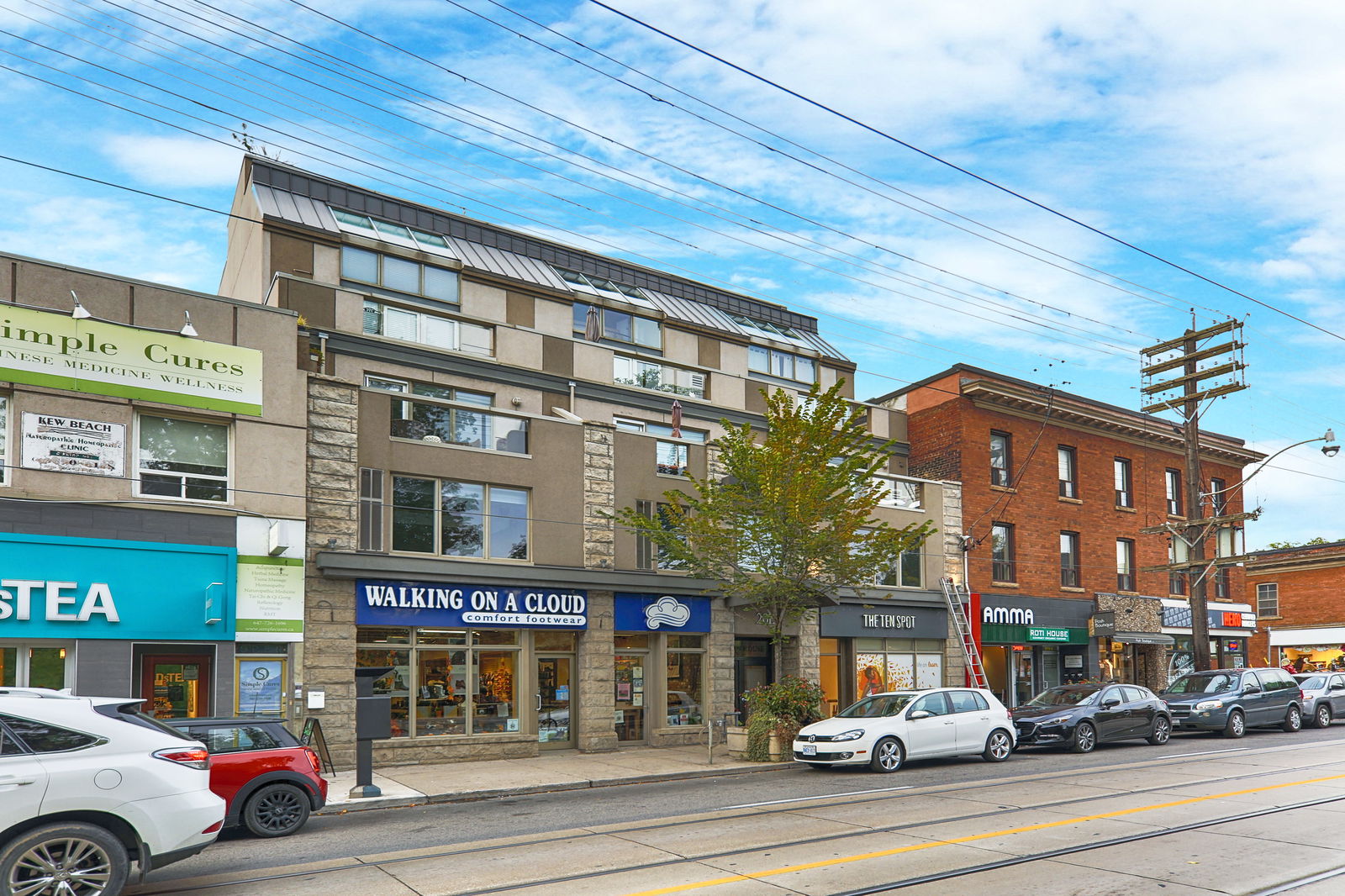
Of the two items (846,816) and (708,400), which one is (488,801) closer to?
(846,816)

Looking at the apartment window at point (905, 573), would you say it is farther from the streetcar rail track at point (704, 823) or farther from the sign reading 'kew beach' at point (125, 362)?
the sign reading 'kew beach' at point (125, 362)

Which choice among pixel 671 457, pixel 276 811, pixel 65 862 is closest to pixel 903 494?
pixel 671 457

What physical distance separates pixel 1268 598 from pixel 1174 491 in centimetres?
1523

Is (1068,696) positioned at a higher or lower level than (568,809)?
higher

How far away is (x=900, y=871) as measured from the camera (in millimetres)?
→ 9742

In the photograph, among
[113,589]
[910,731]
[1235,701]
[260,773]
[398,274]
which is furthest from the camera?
[398,274]

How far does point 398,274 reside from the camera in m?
26.5

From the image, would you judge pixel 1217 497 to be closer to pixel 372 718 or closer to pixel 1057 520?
pixel 1057 520

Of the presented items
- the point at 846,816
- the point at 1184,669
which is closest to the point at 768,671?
the point at 846,816

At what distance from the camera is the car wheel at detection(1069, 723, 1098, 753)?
71.3ft

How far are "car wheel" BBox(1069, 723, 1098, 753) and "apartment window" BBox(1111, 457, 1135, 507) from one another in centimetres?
1652

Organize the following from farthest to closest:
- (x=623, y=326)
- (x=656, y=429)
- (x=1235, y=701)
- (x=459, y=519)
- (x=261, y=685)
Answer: (x=623, y=326), (x=656, y=429), (x=1235, y=701), (x=459, y=519), (x=261, y=685)

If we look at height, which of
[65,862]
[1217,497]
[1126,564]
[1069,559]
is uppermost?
[1217,497]

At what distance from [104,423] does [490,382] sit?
9496mm
